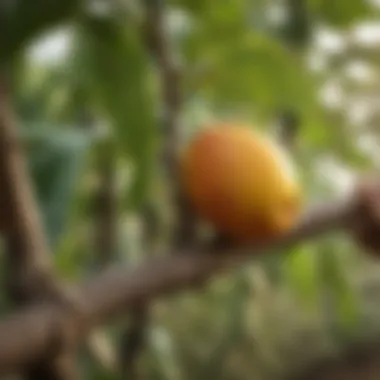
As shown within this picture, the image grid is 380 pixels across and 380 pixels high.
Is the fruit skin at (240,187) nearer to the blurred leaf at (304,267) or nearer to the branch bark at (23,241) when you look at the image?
the branch bark at (23,241)

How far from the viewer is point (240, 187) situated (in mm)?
313

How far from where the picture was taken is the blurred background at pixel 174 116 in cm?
31

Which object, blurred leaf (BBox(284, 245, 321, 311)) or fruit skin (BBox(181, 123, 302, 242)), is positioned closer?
fruit skin (BBox(181, 123, 302, 242))

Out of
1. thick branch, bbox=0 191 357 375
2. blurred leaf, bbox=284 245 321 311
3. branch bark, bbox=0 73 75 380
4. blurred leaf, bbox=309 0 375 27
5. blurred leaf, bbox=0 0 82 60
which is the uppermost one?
blurred leaf, bbox=0 0 82 60

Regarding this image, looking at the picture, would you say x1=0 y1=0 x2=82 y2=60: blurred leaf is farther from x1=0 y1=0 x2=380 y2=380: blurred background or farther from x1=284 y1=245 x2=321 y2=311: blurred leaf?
x1=284 y1=245 x2=321 y2=311: blurred leaf

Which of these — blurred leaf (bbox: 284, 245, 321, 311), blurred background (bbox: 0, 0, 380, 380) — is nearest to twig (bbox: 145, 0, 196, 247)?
blurred background (bbox: 0, 0, 380, 380)

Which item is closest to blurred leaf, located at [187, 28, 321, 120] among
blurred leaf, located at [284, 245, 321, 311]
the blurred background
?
the blurred background

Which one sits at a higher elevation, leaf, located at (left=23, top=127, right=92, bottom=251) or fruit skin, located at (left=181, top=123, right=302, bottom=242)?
leaf, located at (left=23, top=127, right=92, bottom=251)

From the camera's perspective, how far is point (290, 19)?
0.46 meters

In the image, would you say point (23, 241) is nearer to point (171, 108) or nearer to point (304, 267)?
point (171, 108)

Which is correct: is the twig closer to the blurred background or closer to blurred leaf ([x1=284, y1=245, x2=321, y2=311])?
the blurred background

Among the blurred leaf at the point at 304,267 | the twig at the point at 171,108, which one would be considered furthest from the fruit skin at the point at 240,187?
the blurred leaf at the point at 304,267

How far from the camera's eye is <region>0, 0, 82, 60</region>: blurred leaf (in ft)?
0.82

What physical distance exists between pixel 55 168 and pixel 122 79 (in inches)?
1.7
